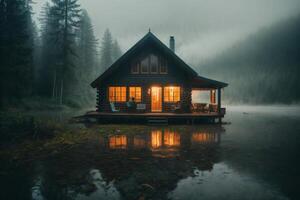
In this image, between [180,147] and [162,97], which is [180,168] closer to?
[180,147]

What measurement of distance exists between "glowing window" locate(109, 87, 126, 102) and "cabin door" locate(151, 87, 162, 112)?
297 centimetres

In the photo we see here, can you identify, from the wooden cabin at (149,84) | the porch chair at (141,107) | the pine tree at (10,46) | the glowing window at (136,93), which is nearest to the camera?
the porch chair at (141,107)

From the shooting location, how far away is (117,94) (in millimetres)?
20328

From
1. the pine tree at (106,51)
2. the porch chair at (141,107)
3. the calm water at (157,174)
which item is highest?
the pine tree at (106,51)

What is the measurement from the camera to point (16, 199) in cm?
439

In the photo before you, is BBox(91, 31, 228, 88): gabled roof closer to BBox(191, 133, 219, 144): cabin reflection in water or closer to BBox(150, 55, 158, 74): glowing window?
BBox(150, 55, 158, 74): glowing window

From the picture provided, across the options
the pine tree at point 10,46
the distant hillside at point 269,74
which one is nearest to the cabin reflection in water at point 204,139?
the pine tree at point 10,46

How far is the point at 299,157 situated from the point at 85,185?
8.07 m

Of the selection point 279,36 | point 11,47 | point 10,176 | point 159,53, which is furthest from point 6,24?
point 279,36

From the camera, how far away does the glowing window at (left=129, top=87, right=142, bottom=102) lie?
2027 cm

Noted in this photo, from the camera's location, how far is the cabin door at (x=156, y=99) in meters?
20.4

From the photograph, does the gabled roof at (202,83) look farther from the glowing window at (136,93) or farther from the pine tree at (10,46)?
the pine tree at (10,46)

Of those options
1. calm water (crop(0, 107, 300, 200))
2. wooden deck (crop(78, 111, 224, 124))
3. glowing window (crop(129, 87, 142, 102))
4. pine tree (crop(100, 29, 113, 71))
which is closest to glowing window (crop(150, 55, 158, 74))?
glowing window (crop(129, 87, 142, 102))

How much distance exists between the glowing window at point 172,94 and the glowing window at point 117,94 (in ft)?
14.1
